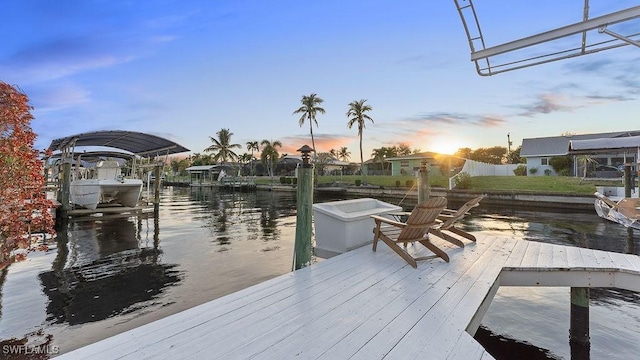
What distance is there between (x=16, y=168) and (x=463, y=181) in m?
27.3

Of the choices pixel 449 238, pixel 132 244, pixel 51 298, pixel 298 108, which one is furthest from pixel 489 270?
pixel 298 108

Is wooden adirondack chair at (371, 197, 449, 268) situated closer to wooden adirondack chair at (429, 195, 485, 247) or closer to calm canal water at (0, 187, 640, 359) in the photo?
wooden adirondack chair at (429, 195, 485, 247)

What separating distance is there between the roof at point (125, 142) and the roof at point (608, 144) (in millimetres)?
22203

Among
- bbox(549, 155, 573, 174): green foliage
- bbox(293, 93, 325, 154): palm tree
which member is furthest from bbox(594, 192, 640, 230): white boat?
bbox(293, 93, 325, 154): palm tree

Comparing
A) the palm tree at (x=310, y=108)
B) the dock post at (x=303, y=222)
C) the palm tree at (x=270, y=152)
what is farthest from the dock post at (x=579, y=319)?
the palm tree at (x=270, y=152)

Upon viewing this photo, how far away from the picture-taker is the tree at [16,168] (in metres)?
4.02

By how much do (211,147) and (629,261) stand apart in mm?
62677

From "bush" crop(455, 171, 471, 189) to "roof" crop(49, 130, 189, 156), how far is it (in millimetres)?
20822

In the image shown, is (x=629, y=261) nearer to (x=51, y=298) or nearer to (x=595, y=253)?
(x=595, y=253)

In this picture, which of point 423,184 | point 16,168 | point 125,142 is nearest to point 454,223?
point 423,184

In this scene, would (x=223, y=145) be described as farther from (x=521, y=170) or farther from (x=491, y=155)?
(x=491, y=155)

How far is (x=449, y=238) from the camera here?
5555mm

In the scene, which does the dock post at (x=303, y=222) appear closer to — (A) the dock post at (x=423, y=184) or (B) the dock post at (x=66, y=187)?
(A) the dock post at (x=423, y=184)

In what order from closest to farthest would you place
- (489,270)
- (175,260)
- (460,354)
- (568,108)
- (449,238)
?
(460,354) → (489,270) → (449,238) → (175,260) → (568,108)
